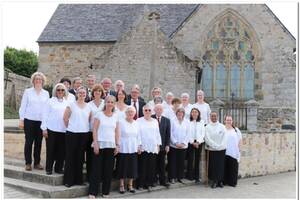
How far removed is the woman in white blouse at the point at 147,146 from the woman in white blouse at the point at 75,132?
1217mm

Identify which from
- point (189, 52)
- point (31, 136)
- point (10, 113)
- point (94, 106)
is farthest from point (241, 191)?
point (10, 113)

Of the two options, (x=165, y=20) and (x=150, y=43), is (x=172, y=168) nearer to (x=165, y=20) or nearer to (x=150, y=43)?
(x=150, y=43)

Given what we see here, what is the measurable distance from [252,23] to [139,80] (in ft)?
24.4

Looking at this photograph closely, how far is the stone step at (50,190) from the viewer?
8.11 m

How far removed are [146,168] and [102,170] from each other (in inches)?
47.5

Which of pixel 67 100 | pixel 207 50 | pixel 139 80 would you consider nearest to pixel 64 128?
pixel 67 100

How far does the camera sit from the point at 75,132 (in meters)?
8.31

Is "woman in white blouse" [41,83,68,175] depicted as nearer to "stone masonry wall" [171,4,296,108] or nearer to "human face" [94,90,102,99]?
"human face" [94,90,102,99]

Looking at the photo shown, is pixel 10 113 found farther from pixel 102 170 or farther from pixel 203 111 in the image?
pixel 102 170

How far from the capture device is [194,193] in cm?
960

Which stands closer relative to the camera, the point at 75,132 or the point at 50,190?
the point at 50,190

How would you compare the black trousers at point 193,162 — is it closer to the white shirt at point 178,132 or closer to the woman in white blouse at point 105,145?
the white shirt at point 178,132

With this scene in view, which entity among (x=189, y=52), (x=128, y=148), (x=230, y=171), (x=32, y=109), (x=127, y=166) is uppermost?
(x=189, y=52)

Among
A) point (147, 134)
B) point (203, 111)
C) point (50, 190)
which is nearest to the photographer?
point (50, 190)
